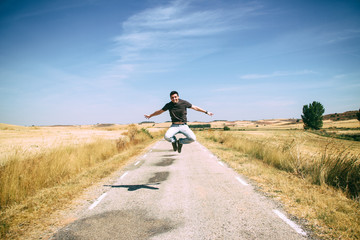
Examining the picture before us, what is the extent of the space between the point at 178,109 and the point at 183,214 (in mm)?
3632

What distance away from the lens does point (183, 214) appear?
4.91 meters

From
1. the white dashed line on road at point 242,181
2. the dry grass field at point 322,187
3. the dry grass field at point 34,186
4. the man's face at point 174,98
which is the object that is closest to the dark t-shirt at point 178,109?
the man's face at point 174,98

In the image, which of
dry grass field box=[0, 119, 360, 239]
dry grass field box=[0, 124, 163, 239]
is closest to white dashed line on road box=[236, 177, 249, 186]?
dry grass field box=[0, 119, 360, 239]

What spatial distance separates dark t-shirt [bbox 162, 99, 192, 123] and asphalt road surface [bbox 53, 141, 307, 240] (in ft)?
7.95

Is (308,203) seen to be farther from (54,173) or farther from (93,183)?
(54,173)

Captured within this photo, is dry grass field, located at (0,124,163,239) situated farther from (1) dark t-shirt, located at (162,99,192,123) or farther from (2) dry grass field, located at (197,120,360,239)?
(2) dry grass field, located at (197,120,360,239)

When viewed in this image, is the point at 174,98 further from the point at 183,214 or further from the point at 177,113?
the point at 183,214

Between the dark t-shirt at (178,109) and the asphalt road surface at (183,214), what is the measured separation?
242 cm

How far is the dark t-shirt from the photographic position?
7.49m

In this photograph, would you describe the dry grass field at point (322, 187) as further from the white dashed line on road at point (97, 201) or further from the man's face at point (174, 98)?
the white dashed line on road at point (97, 201)

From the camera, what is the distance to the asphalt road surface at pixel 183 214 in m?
3.97

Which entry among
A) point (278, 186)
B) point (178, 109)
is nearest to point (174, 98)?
point (178, 109)

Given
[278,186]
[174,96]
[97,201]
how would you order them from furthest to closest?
[174,96] < [278,186] < [97,201]

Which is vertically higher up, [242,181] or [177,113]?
[177,113]
